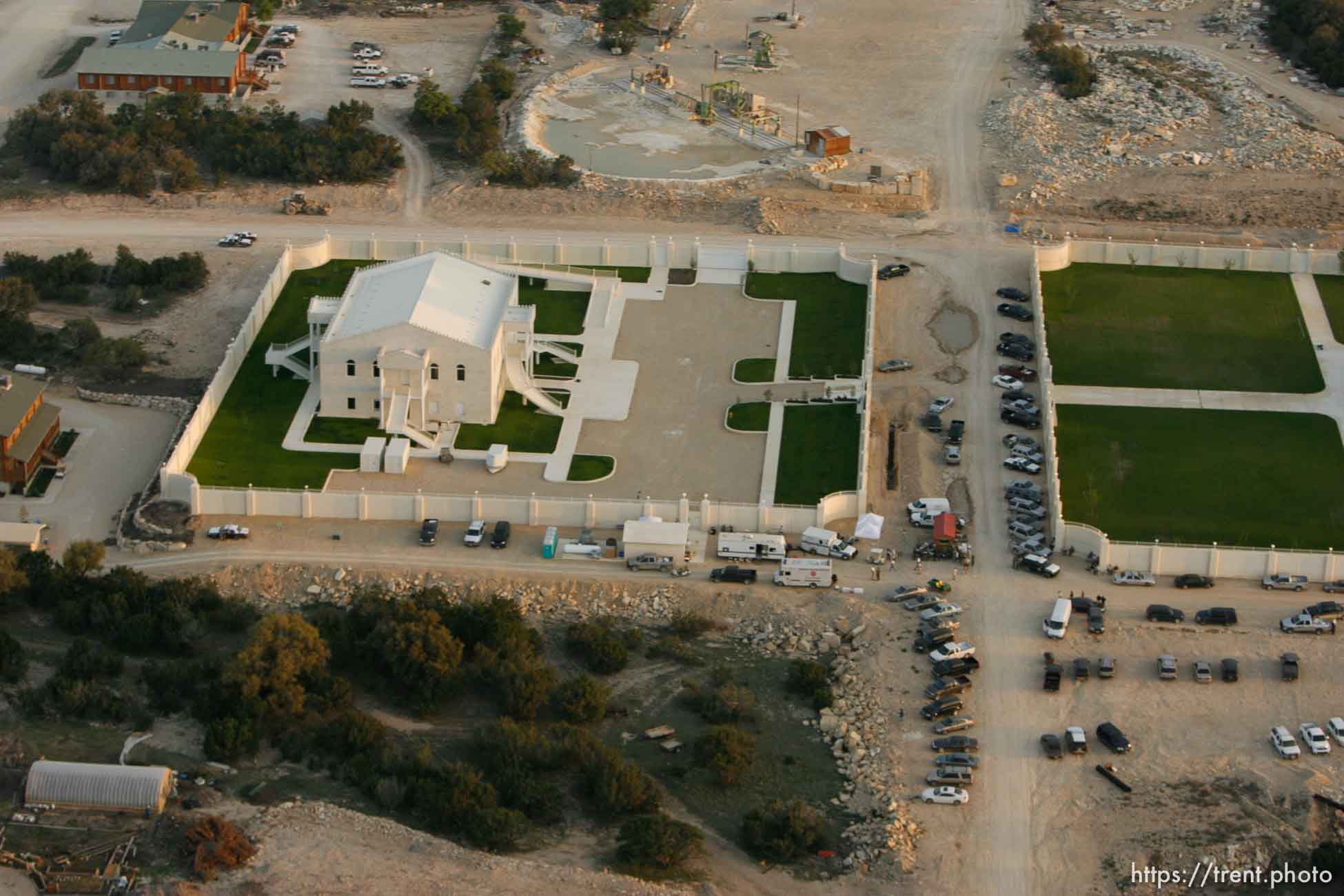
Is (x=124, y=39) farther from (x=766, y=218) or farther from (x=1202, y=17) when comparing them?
(x=1202, y=17)

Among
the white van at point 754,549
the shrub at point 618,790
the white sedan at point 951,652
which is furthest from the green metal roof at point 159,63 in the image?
the shrub at point 618,790

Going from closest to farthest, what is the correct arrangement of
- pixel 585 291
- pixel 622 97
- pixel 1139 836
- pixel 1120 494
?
1. pixel 1139 836
2. pixel 1120 494
3. pixel 585 291
4. pixel 622 97

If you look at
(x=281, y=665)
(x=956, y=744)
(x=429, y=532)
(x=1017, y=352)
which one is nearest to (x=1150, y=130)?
(x=1017, y=352)

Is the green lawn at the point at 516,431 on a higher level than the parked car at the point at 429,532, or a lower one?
lower

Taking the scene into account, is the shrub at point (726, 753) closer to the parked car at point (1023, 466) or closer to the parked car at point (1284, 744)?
the parked car at point (1284, 744)

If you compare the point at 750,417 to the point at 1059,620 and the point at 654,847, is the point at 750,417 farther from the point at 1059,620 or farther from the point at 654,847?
the point at 654,847

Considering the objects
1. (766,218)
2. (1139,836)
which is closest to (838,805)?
(1139,836)
